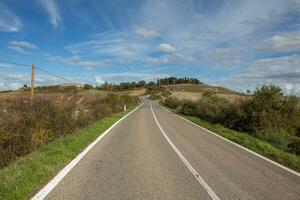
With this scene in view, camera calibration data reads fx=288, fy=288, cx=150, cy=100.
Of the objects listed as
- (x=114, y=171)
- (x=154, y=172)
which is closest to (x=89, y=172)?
(x=114, y=171)

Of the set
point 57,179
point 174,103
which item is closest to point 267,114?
point 57,179

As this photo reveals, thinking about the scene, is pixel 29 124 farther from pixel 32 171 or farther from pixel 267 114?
pixel 267 114

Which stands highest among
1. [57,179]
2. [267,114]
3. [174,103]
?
[267,114]

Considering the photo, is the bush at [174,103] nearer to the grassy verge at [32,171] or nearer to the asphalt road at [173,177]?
the asphalt road at [173,177]

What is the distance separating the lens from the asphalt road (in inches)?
210

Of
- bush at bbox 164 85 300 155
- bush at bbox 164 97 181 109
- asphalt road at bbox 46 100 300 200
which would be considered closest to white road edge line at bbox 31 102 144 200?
asphalt road at bbox 46 100 300 200

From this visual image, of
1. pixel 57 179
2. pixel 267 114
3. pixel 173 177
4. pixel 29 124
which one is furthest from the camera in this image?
pixel 267 114

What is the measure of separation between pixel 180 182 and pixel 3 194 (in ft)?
11.0

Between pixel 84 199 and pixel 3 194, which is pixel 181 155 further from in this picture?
pixel 3 194

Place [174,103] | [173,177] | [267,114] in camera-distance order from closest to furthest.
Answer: [173,177], [267,114], [174,103]

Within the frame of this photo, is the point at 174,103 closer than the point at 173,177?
No

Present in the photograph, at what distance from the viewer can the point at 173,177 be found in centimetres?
645

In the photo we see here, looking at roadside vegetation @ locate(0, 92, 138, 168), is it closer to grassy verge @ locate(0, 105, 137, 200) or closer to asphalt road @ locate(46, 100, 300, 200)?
grassy verge @ locate(0, 105, 137, 200)

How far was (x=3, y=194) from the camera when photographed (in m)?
4.85
